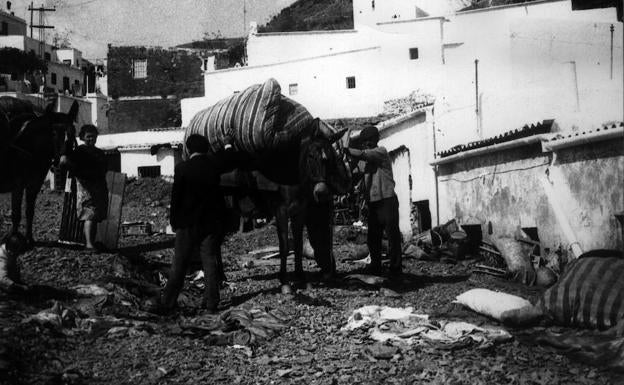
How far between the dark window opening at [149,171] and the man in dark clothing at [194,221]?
22535mm

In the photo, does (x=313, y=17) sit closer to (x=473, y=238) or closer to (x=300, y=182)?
(x=473, y=238)

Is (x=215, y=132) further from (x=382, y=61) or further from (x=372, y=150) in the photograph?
(x=382, y=61)

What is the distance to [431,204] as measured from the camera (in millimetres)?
Result: 13195

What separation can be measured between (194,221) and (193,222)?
0.05ft

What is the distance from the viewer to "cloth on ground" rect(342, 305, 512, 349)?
474 centimetres

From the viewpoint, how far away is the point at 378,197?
774 cm

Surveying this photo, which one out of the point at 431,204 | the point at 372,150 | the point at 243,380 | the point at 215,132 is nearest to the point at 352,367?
the point at 243,380

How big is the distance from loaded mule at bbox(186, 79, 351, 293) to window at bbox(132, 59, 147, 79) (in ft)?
103

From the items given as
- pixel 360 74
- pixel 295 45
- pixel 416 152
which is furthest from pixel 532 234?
pixel 295 45

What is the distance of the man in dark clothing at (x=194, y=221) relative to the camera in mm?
6059

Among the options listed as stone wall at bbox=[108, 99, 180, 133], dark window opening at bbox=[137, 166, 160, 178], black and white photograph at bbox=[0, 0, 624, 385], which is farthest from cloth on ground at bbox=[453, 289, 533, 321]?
stone wall at bbox=[108, 99, 180, 133]

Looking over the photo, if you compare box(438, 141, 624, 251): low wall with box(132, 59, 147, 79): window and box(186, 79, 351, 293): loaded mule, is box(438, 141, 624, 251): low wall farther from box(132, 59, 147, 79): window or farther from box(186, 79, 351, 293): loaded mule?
box(132, 59, 147, 79): window

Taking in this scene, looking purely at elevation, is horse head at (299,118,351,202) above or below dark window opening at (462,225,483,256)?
above

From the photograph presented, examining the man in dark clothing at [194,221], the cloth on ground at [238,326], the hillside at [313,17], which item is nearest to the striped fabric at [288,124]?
the man in dark clothing at [194,221]
